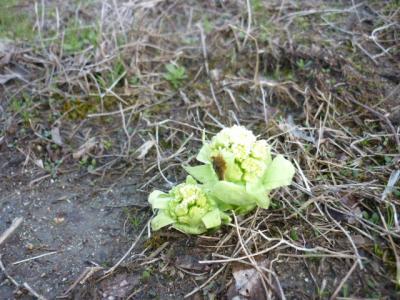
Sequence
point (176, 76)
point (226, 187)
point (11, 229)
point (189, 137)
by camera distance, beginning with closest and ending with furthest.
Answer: point (226, 187)
point (11, 229)
point (189, 137)
point (176, 76)

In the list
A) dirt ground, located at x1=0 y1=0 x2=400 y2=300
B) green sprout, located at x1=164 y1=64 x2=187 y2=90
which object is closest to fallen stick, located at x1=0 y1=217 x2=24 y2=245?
dirt ground, located at x1=0 y1=0 x2=400 y2=300

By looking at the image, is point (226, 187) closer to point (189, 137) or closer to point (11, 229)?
point (189, 137)

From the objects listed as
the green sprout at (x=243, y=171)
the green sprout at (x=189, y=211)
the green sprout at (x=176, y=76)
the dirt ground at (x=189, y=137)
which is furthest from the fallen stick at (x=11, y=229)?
the green sprout at (x=176, y=76)

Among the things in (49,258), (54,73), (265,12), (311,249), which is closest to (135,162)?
(49,258)

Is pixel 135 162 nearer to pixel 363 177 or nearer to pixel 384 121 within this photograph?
pixel 363 177

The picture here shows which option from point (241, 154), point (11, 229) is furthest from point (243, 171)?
point (11, 229)

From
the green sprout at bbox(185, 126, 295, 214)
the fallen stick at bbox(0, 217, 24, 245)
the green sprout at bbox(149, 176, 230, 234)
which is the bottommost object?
the fallen stick at bbox(0, 217, 24, 245)

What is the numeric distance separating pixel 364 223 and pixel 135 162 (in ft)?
3.73

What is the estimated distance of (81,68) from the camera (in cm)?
264

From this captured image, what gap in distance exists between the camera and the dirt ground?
5.72 feet

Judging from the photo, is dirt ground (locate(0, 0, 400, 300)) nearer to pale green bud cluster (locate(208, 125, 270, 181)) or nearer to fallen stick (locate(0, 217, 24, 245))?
fallen stick (locate(0, 217, 24, 245))

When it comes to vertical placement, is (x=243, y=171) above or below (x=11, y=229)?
above

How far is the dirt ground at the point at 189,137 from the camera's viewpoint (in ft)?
5.72

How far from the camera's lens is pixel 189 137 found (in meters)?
2.33
